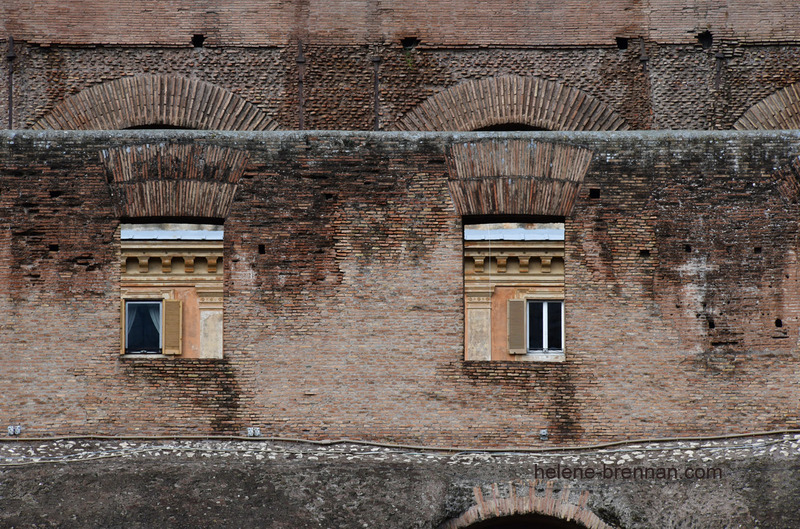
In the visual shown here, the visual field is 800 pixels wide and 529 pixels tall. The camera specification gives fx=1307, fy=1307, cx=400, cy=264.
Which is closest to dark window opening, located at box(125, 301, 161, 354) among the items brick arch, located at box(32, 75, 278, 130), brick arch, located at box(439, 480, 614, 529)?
brick arch, located at box(32, 75, 278, 130)

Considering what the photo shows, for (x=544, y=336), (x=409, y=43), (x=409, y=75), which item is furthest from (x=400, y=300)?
(x=409, y=43)

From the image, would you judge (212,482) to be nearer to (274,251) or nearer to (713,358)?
(274,251)

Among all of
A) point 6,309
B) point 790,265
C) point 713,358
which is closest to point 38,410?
point 6,309

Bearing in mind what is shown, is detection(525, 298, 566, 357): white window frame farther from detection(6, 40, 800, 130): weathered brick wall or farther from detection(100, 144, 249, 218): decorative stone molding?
detection(6, 40, 800, 130): weathered brick wall

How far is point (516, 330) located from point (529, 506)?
228 centimetres

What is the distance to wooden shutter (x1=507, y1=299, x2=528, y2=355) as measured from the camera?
12469 mm

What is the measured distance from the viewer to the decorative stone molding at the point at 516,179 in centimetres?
1168

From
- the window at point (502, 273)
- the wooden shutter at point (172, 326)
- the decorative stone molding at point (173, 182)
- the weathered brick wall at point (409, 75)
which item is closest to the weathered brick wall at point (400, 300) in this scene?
the decorative stone molding at point (173, 182)

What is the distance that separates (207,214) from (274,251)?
0.70 meters

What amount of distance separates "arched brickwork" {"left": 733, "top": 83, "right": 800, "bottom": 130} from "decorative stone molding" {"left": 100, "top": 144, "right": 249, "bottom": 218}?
21.9 feet

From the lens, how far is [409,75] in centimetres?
1558

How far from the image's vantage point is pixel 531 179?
1173cm

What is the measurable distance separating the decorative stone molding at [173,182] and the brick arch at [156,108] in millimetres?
3719

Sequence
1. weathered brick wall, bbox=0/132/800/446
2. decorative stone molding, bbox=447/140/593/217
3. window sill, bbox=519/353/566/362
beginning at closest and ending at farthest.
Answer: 1. weathered brick wall, bbox=0/132/800/446
2. decorative stone molding, bbox=447/140/593/217
3. window sill, bbox=519/353/566/362
